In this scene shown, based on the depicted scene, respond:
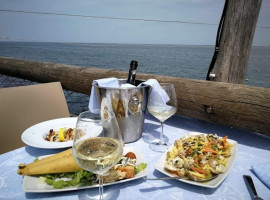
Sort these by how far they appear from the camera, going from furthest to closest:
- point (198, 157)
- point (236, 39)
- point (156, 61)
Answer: point (156, 61) → point (236, 39) → point (198, 157)

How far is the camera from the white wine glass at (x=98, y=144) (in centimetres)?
73

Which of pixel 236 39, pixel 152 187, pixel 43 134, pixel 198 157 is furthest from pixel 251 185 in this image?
pixel 236 39

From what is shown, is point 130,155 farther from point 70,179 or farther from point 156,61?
point 156,61

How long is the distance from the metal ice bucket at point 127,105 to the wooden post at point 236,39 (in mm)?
1133

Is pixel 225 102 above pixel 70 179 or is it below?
above

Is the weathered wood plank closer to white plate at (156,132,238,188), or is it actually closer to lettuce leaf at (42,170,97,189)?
white plate at (156,132,238,188)

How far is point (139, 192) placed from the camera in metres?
0.85

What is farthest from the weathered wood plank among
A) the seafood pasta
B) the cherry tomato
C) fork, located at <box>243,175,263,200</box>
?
the cherry tomato

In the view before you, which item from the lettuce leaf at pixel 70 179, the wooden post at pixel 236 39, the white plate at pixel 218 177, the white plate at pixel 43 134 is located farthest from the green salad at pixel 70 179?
the wooden post at pixel 236 39

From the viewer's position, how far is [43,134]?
1285mm

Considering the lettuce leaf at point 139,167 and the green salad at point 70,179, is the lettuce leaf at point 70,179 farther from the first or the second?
the lettuce leaf at point 139,167

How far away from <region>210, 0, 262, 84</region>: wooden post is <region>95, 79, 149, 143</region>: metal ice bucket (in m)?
1.13

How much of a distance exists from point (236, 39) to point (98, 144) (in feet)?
5.59

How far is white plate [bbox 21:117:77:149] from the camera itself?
1.11m
